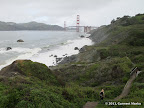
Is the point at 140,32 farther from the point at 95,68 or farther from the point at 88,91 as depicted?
the point at 88,91

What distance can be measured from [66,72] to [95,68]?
5325 millimetres

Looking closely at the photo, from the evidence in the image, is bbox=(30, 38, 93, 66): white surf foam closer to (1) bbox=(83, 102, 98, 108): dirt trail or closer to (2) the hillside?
(2) the hillside

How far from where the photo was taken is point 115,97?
39.0ft

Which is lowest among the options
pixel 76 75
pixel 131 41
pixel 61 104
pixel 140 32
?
pixel 76 75

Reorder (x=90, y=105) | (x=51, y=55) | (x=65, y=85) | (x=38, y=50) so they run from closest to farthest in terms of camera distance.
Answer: (x=90, y=105), (x=65, y=85), (x=51, y=55), (x=38, y=50)

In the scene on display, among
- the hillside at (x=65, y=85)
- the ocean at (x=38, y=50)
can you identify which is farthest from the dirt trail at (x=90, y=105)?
the ocean at (x=38, y=50)

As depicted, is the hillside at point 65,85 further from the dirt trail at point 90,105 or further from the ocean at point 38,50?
the ocean at point 38,50

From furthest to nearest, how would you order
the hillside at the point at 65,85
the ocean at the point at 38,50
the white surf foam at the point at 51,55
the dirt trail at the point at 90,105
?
1. the ocean at the point at 38,50
2. the white surf foam at the point at 51,55
3. the dirt trail at the point at 90,105
4. the hillside at the point at 65,85

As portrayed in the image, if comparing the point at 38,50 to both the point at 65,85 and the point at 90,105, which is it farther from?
the point at 90,105

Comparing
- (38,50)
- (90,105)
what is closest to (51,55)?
(38,50)

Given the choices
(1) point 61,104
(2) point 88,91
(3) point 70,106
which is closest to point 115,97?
(2) point 88,91

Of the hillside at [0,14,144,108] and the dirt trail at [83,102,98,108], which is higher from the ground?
the hillside at [0,14,144,108]

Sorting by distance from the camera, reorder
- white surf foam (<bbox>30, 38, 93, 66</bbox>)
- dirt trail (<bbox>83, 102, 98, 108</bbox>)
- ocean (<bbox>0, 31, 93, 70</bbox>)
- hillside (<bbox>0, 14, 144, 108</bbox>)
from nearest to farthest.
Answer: hillside (<bbox>0, 14, 144, 108</bbox>) < dirt trail (<bbox>83, 102, 98, 108</bbox>) < white surf foam (<bbox>30, 38, 93, 66</bbox>) < ocean (<bbox>0, 31, 93, 70</bbox>)

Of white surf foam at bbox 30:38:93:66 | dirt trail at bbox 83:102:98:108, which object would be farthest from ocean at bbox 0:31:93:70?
dirt trail at bbox 83:102:98:108
